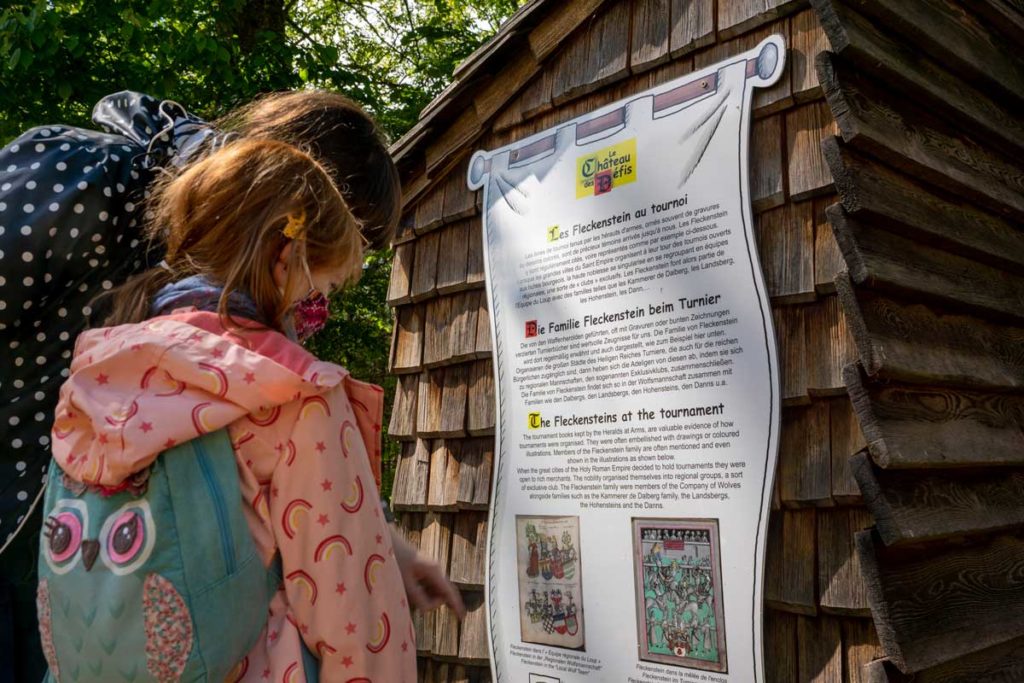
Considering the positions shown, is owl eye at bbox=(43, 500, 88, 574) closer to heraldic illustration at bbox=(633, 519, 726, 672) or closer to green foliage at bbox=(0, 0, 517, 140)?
heraldic illustration at bbox=(633, 519, 726, 672)

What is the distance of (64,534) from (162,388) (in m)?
0.21

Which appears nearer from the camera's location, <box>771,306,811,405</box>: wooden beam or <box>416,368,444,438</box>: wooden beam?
<box>771,306,811,405</box>: wooden beam

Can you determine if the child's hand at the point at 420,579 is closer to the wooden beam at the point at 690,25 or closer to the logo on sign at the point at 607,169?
the logo on sign at the point at 607,169

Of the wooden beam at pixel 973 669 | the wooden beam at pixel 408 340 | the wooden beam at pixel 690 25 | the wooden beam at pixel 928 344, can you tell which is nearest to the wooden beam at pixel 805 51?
the wooden beam at pixel 690 25

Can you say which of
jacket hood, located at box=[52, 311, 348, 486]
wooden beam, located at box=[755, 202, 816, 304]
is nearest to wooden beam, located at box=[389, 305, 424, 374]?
wooden beam, located at box=[755, 202, 816, 304]

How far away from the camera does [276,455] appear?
3.98 ft

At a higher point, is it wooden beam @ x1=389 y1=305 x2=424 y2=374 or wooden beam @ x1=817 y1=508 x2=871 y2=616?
wooden beam @ x1=389 y1=305 x2=424 y2=374

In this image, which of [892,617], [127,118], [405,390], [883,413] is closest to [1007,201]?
[883,413]

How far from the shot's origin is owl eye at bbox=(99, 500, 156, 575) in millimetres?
1129

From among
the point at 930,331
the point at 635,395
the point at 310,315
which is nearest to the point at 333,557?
the point at 310,315

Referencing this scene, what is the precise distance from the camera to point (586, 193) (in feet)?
9.29

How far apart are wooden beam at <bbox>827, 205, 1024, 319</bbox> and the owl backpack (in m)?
1.56

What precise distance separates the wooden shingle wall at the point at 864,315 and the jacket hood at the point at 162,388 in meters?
1.38

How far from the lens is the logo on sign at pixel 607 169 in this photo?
8.93ft
